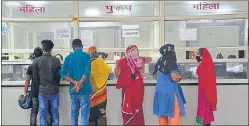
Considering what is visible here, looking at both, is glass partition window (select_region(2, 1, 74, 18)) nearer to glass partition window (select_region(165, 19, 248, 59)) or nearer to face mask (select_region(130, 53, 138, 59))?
face mask (select_region(130, 53, 138, 59))

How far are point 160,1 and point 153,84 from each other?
3.84 feet

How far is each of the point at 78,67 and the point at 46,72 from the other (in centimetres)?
42

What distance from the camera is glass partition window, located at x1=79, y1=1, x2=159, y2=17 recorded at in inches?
150

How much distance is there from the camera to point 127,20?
3.80 meters

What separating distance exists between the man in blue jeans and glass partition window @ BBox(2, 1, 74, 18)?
0.76 metres

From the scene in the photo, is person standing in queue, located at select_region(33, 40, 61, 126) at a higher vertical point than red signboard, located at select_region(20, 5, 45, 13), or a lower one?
lower

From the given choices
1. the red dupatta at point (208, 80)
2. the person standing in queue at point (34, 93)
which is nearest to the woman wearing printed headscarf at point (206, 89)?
the red dupatta at point (208, 80)

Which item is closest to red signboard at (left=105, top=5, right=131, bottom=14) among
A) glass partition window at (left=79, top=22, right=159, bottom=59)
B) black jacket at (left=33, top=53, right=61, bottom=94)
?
glass partition window at (left=79, top=22, right=159, bottom=59)

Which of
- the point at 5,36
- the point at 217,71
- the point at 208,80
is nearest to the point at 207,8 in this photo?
the point at 217,71

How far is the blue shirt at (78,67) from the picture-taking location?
325cm

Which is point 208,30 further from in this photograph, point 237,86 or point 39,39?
point 39,39

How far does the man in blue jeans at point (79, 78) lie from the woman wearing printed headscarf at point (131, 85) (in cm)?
41

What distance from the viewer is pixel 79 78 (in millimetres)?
3289

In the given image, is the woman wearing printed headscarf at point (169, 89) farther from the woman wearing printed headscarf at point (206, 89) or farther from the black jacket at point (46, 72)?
the black jacket at point (46, 72)
